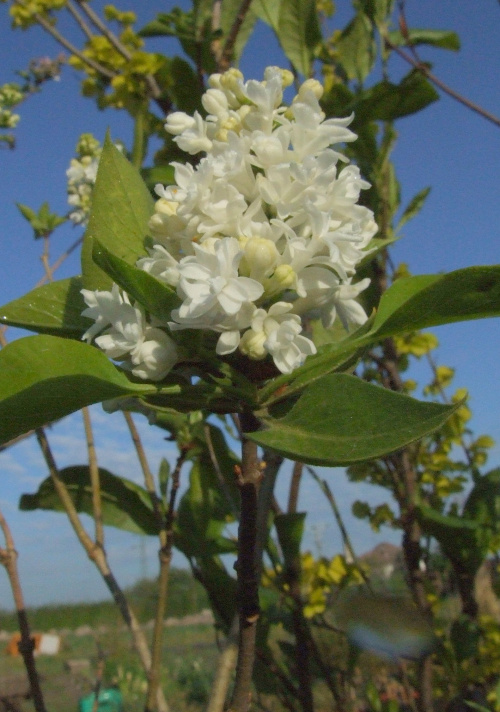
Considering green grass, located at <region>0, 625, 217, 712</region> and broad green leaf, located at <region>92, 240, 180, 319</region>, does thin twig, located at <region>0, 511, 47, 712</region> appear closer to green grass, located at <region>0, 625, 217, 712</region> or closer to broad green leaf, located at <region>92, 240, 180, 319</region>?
broad green leaf, located at <region>92, 240, 180, 319</region>

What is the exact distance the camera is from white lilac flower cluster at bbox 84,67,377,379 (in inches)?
15.7

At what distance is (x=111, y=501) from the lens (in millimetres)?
882

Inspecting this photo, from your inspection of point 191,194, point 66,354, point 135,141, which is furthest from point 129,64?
point 66,354

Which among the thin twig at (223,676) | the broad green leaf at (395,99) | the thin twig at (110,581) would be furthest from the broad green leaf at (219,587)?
the broad green leaf at (395,99)

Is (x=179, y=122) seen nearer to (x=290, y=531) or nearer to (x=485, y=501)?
(x=290, y=531)

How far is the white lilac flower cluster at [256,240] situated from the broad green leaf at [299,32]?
584 millimetres

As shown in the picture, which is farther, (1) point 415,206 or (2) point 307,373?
(1) point 415,206

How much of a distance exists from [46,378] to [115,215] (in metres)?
0.18

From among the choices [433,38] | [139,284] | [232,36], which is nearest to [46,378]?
[139,284]

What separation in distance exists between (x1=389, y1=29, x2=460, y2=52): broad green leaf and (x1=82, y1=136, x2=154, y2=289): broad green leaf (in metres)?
0.92

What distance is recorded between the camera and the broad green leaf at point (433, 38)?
1.21 metres

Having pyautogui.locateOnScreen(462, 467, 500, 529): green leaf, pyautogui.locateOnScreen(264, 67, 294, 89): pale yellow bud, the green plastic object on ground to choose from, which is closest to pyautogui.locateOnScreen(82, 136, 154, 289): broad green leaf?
pyautogui.locateOnScreen(264, 67, 294, 89): pale yellow bud

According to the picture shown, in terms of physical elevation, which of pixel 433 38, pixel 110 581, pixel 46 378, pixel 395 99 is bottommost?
pixel 110 581

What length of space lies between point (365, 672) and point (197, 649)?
137 inches
